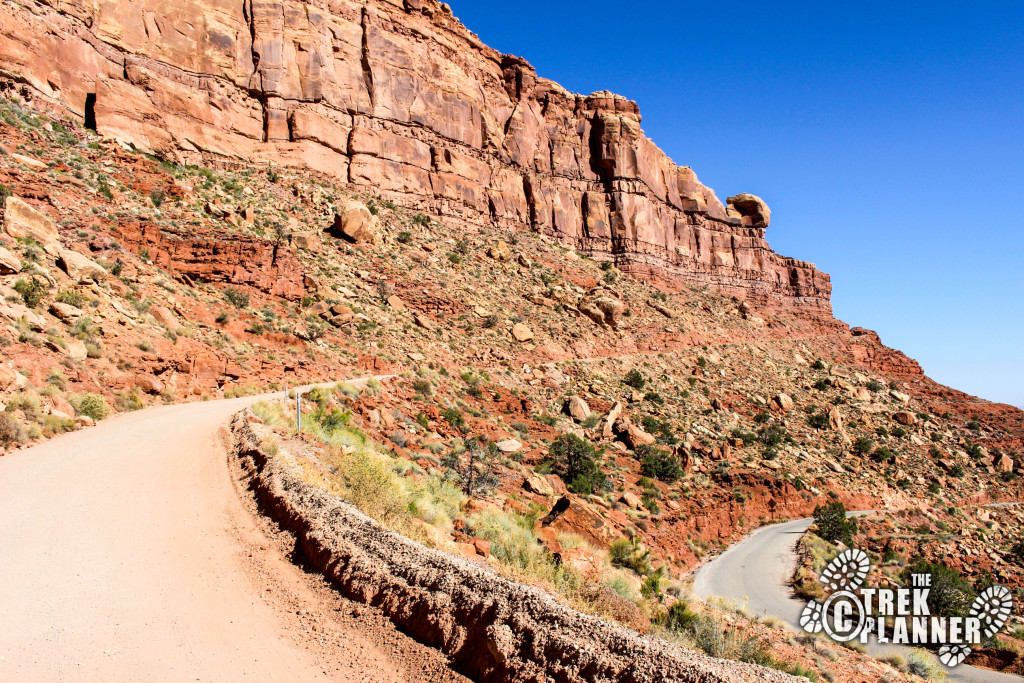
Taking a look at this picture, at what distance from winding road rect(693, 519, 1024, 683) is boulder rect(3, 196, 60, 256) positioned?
23908mm

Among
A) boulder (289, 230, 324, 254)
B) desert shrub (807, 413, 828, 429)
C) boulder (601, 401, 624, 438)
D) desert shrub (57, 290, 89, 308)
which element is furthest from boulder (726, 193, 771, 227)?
desert shrub (57, 290, 89, 308)

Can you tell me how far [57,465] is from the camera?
29.1ft

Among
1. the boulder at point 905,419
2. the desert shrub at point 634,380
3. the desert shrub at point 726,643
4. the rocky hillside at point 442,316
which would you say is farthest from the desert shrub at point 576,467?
the boulder at point 905,419

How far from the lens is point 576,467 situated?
67.9ft

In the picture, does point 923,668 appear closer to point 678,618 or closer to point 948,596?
point 678,618

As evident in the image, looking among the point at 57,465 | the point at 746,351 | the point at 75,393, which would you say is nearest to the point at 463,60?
the point at 746,351

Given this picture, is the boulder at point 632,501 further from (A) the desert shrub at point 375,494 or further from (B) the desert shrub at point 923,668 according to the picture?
(A) the desert shrub at point 375,494

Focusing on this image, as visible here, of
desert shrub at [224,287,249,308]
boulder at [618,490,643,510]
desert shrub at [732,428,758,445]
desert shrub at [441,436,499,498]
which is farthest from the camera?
desert shrub at [732,428,758,445]

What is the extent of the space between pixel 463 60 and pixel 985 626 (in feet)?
185

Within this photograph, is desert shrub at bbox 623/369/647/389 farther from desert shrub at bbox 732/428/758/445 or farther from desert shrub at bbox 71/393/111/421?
desert shrub at bbox 71/393/111/421

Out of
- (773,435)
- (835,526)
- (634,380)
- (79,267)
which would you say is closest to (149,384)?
(79,267)

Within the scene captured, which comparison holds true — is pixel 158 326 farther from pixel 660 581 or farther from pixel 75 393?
pixel 660 581

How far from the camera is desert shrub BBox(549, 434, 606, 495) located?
19.7 m

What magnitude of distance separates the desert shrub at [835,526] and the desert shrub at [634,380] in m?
13.6
